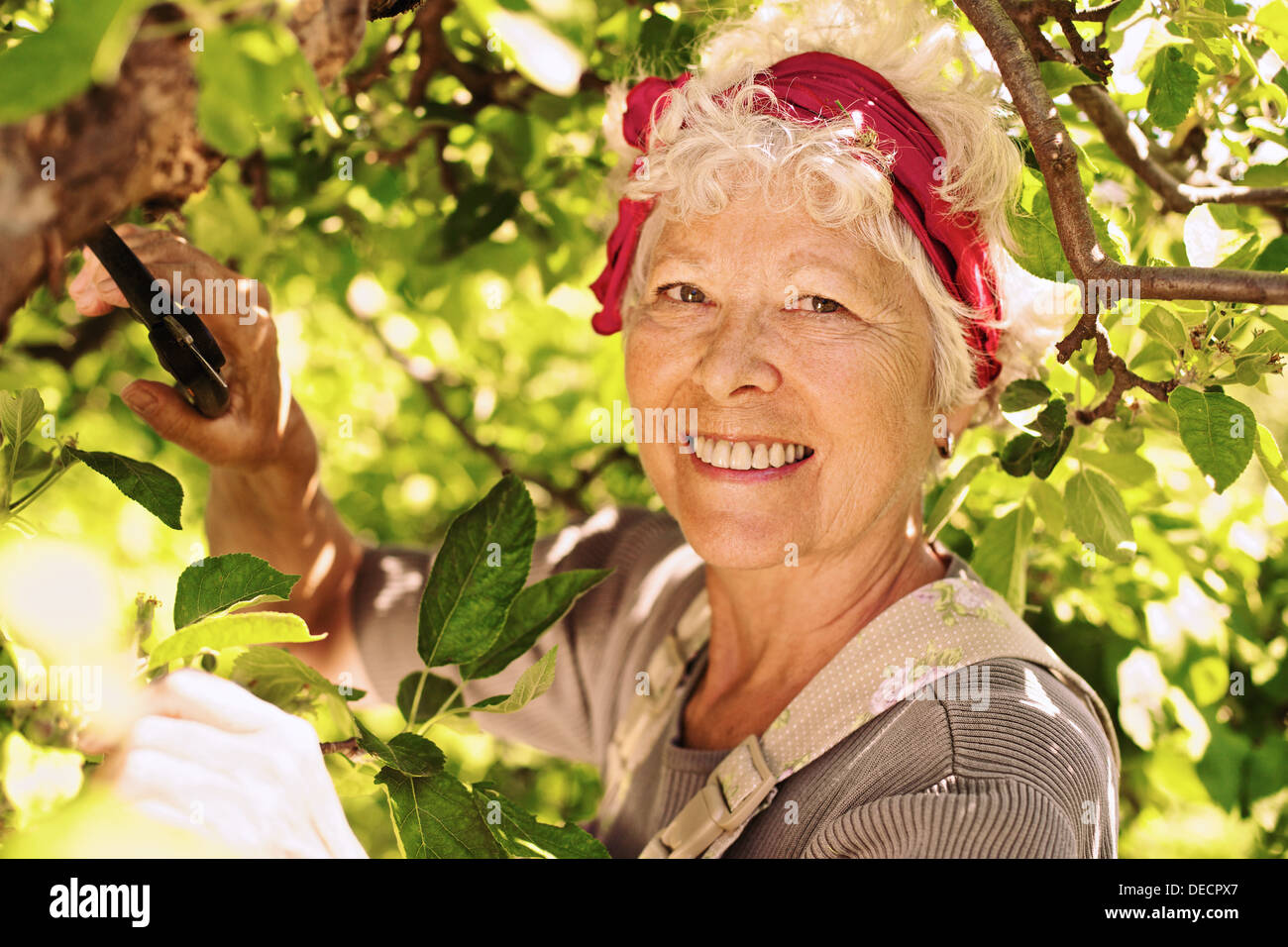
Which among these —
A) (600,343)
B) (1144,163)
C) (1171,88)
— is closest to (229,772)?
(1171,88)

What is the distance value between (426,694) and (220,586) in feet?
1.49

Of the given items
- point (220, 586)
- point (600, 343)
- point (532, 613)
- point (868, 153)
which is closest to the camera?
point (220, 586)

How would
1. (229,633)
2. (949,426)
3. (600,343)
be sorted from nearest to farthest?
(229,633)
(949,426)
(600,343)

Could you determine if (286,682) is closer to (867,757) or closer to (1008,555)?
(867,757)

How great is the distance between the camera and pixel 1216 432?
1.24 m

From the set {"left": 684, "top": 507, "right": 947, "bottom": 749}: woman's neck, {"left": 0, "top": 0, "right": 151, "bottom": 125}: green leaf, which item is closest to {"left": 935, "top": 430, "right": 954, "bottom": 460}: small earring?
{"left": 684, "top": 507, "right": 947, "bottom": 749}: woman's neck

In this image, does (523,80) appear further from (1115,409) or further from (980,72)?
(1115,409)

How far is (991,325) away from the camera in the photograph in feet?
5.31

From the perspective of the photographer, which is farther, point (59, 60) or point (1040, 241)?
point (1040, 241)

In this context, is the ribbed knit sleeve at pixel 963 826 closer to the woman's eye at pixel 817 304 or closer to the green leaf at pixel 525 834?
the green leaf at pixel 525 834

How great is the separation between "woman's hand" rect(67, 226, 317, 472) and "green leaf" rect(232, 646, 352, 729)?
1.33 ft

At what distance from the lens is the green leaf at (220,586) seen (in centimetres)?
103

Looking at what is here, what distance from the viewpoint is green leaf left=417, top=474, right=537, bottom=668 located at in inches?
50.4
